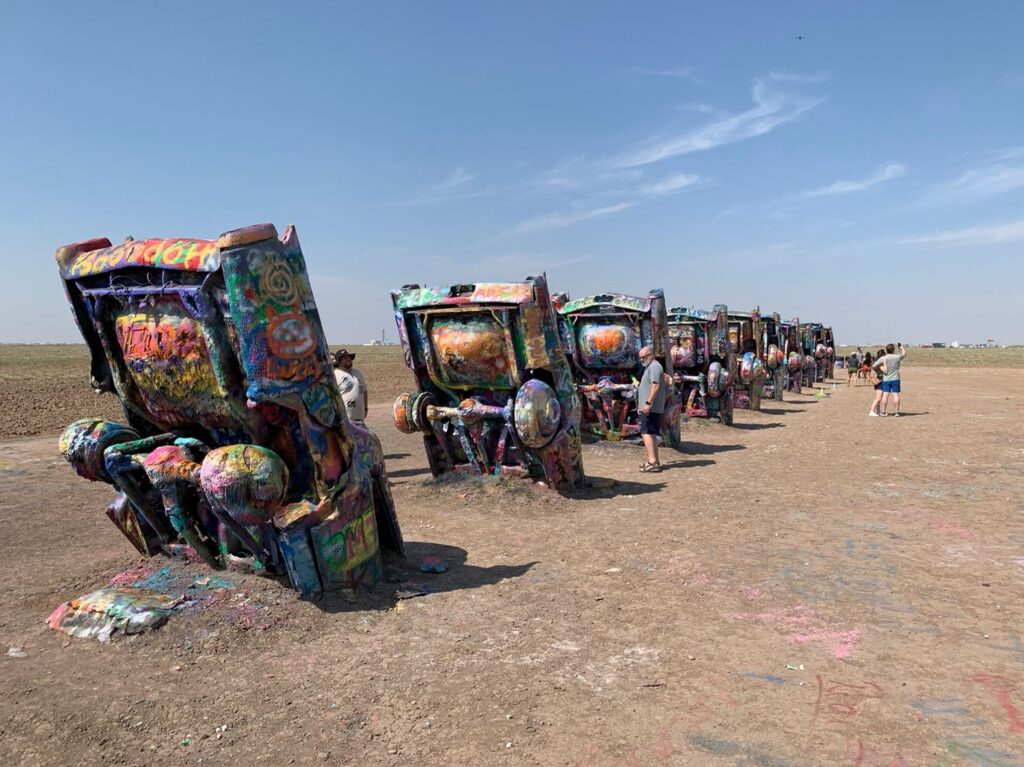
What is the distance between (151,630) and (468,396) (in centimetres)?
439

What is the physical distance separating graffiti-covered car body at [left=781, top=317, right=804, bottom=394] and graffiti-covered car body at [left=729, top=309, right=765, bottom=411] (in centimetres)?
683

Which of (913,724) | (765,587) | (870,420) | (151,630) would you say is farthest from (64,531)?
(870,420)

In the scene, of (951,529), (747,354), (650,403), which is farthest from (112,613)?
(747,354)

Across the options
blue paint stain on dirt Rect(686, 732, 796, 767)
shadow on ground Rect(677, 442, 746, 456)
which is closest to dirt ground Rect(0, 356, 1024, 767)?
blue paint stain on dirt Rect(686, 732, 796, 767)

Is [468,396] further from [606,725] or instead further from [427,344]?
[606,725]

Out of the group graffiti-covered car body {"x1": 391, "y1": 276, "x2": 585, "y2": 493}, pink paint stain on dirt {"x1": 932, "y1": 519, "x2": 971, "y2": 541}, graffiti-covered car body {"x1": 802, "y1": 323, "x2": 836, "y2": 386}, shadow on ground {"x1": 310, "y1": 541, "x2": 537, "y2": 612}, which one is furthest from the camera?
graffiti-covered car body {"x1": 802, "y1": 323, "x2": 836, "y2": 386}

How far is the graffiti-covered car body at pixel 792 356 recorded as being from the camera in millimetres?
24581

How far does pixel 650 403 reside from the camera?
9.75 meters

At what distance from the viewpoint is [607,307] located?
1090 centimetres

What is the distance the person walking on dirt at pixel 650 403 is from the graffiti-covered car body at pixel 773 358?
12.1 metres

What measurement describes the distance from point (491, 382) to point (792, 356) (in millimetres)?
20045

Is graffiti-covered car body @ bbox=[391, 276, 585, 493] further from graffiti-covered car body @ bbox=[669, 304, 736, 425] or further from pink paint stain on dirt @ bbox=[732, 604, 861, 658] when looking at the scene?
graffiti-covered car body @ bbox=[669, 304, 736, 425]

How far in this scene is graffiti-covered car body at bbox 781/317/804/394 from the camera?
24581 millimetres

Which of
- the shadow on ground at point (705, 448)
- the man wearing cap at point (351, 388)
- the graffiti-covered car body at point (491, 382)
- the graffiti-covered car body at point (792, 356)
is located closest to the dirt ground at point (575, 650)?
the graffiti-covered car body at point (491, 382)
